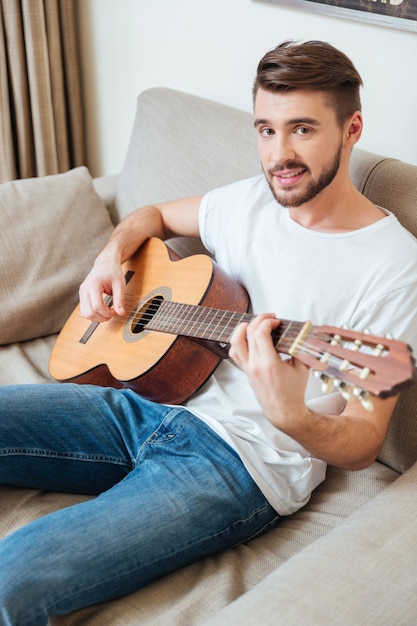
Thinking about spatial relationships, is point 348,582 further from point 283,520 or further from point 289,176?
point 289,176

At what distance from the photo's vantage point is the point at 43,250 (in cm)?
196

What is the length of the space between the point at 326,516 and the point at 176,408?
0.35 metres

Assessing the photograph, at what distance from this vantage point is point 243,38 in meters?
2.09

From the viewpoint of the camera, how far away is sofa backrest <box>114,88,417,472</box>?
1.46 m

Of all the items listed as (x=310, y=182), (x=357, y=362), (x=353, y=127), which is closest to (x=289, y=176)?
(x=310, y=182)

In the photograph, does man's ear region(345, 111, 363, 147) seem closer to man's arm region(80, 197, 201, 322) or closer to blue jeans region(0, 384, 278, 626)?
man's arm region(80, 197, 201, 322)

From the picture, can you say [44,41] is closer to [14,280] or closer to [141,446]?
[14,280]

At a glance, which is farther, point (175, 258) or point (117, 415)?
point (175, 258)

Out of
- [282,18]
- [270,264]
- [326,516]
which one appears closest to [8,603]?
[326,516]

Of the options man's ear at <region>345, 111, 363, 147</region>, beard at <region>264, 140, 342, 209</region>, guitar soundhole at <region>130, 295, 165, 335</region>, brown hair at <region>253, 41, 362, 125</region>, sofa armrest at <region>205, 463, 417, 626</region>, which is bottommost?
sofa armrest at <region>205, 463, 417, 626</region>

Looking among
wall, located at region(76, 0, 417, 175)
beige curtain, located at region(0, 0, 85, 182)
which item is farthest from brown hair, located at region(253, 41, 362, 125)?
beige curtain, located at region(0, 0, 85, 182)

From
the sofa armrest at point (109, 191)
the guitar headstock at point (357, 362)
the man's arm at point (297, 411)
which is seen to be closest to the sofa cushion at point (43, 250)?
the sofa armrest at point (109, 191)

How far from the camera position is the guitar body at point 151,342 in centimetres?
146

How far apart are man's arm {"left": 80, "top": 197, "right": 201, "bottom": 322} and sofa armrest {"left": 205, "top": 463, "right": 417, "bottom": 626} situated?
716mm
